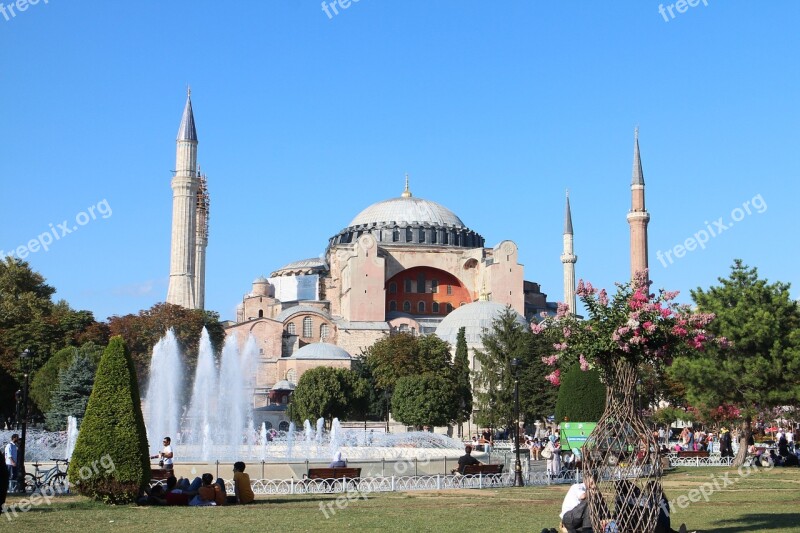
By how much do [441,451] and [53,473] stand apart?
36.0 ft

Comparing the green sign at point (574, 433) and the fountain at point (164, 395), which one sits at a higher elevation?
the fountain at point (164, 395)

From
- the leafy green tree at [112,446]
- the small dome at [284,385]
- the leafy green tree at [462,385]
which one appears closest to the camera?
the leafy green tree at [112,446]

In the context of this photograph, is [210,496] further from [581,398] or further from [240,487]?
[581,398]

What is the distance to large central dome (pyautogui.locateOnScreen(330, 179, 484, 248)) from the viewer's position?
66062 mm

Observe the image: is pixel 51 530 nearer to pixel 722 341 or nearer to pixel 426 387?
pixel 722 341

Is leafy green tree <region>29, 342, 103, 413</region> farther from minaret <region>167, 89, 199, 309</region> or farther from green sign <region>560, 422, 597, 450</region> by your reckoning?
green sign <region>560, 422, 597, 450</region>

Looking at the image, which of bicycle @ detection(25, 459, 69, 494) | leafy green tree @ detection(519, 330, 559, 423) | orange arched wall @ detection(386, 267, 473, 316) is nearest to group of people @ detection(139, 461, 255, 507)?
bicycle @ detection(25, 459, 69, 494)

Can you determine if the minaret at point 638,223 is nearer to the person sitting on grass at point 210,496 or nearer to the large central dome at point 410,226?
the large central dome at point 410,226

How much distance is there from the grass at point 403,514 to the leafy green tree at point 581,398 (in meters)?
11.6

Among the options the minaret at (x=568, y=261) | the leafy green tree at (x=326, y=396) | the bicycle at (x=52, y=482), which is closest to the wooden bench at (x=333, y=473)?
the bicycle at (x=52, y=482)

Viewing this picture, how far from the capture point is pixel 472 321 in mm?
55031

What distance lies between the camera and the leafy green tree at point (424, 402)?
3944 centimetres

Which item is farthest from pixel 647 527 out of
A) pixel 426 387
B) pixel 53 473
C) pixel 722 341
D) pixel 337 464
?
pixel 426 387

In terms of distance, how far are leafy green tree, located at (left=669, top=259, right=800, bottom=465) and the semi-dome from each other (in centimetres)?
3079
